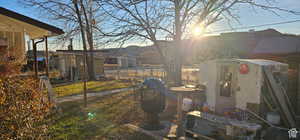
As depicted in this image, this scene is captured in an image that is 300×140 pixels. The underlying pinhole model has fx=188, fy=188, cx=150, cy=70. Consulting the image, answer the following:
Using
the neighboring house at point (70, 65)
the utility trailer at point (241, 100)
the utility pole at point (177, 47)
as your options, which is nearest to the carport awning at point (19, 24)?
the utility trailer at point (241, 100)

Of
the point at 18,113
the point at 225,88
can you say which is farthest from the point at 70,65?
the point at 225,88

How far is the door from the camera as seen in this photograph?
5.04 metres

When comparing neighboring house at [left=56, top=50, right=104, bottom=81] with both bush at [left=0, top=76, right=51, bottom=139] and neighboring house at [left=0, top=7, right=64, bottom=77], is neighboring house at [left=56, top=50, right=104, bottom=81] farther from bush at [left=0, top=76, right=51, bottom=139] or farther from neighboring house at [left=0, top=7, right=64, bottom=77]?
bush at [left=0, top=76, right=51, bottom=139]

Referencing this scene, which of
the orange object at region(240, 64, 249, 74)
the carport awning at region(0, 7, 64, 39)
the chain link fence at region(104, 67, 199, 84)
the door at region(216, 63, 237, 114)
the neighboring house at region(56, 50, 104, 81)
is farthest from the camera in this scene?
the neighboring house at region(56, 50, 104, 81)

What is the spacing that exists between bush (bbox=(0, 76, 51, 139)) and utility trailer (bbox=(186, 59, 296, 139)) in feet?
10.7

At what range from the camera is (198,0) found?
10211 mm

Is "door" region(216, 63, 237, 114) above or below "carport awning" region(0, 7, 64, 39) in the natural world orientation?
below

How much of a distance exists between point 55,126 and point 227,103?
4.73 metres

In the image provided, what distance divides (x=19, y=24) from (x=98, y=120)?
4.91m

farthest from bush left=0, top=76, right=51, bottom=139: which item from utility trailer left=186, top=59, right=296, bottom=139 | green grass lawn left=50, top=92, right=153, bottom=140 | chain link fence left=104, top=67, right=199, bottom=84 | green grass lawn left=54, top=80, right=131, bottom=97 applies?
chain link fence left=104, top=67, right=199, bottom=84

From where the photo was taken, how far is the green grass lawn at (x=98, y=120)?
4574mm

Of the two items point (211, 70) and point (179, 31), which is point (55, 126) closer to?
point (211, 70)

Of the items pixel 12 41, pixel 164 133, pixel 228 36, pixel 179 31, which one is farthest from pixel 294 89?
pixel 228 36

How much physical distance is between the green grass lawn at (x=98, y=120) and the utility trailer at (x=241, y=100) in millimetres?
1654
